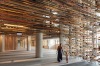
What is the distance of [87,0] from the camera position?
261 inches

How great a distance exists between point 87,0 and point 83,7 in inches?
29.3

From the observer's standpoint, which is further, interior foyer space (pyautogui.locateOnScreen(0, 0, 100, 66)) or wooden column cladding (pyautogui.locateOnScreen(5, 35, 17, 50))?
wooden column cladding (pyautogui.locateOnScreen(5, 35, 17, 50))

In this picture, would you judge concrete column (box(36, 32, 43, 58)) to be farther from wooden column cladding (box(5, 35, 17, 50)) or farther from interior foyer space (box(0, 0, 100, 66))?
wooden column cladding (box(5, 35, 17, 50))

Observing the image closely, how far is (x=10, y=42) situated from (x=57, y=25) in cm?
1437

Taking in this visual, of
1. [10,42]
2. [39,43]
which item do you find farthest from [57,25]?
[10,42]

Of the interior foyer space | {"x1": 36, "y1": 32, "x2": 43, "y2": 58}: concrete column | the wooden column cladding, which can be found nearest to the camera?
the interior foyer space

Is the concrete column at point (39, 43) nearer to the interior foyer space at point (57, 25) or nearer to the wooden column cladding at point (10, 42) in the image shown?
the interior foyer space at point (57, 25)

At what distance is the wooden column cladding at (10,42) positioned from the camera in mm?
24356

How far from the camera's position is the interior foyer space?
6437mm

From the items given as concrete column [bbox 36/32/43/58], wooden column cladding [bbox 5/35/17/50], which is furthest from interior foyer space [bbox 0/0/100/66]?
wooden column cladding [bbox 5/35/17/50]

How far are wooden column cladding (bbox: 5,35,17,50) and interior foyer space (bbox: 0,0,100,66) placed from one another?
1.88 m

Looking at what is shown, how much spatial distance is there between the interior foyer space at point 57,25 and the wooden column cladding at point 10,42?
1882 mm

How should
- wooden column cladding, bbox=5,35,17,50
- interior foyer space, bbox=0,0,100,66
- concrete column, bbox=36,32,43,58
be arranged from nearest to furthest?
1. interior foyer space, bbox=0,0,100,66
2. concrete column, bbox=36,32,43,58
3. wooden column cladding, bbox=5,35,17,50

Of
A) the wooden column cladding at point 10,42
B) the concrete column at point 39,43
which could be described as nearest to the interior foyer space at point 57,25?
the concrete column at point 39,43
